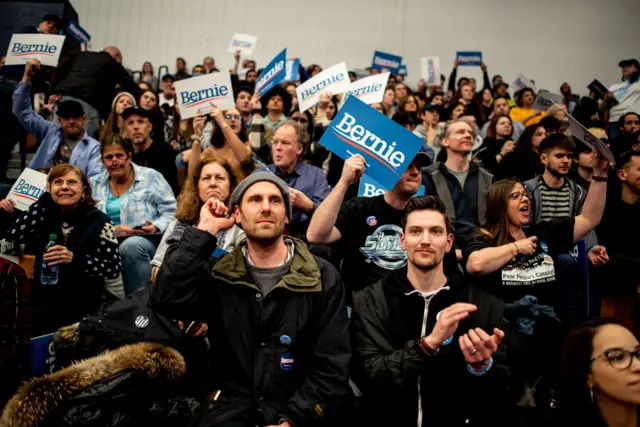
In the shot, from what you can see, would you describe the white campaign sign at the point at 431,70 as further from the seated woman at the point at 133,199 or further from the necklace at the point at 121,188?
the necklace at the point at 121,188

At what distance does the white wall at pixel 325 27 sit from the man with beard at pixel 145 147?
29.1 ft

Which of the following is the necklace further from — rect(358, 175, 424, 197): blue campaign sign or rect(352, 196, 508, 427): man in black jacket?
rect(352, 196, 508, 427): man in black jacket

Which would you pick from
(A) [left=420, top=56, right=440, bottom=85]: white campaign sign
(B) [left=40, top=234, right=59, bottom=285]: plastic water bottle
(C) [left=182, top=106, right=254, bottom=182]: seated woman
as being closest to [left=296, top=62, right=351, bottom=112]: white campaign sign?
(C) [left=182, top=106, right=254, bottom=182]: seated woman

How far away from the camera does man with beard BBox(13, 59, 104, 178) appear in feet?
16.7

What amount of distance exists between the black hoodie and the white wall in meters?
11.8

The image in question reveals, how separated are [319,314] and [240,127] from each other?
11.0 ft

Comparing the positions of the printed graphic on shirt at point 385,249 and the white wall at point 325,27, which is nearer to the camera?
the printed graphic on shirt at point 385,249

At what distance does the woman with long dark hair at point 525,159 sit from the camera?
197 inches

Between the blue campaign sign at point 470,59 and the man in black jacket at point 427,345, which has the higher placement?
the blue campaign sign at point 470,59

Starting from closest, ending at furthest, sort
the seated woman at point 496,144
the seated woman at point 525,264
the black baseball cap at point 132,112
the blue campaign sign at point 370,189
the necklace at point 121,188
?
the seated woman at point 525,264 < the blue campaign sign at point 370,189 < the necklace at point 121,188 < the black baseball cap at point 132,112 < the seated woman at point 496,144

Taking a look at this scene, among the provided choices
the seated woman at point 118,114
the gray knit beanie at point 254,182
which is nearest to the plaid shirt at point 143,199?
the seated woman at point 118,114

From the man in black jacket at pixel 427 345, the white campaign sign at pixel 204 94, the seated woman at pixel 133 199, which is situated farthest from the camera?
the white campaign sign at pixel 204 94

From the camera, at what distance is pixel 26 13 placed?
10.3 m

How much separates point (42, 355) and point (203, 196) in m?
1.42
